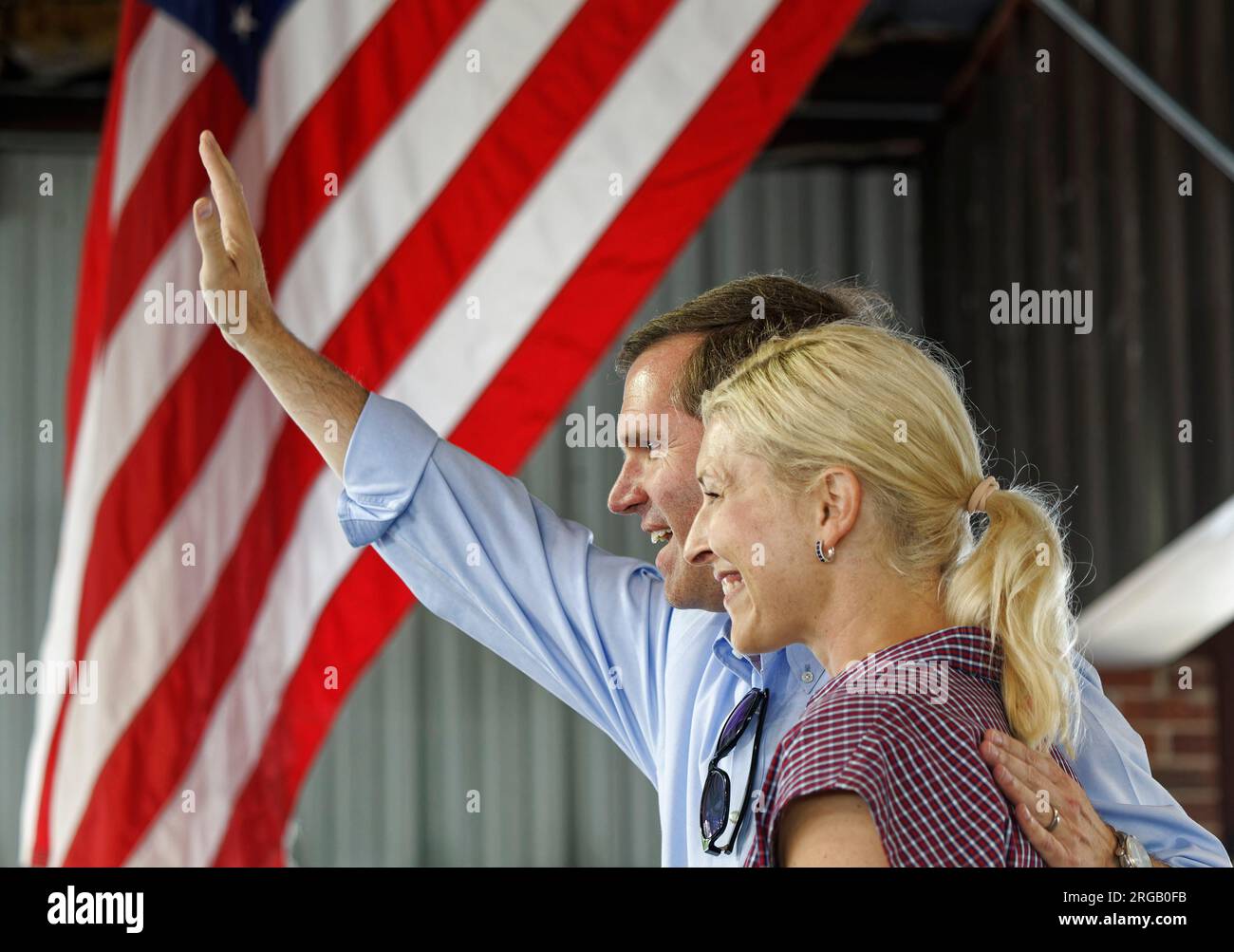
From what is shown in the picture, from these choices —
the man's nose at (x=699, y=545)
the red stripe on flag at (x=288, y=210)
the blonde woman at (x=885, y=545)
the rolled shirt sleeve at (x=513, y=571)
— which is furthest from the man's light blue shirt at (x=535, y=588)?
the red stripe on flag at (x=288, y=210)

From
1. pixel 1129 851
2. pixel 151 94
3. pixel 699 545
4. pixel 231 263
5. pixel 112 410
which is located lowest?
pixel 1129 851

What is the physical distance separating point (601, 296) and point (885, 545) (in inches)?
63.4

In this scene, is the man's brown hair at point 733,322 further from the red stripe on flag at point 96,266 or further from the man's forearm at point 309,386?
the red stripe on flag at point 96,266

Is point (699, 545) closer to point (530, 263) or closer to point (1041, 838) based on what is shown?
point (1041, 838)

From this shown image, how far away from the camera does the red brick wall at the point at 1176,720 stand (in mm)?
3289

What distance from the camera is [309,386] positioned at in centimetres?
174

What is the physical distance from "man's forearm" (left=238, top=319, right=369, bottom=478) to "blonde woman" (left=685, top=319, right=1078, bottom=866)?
22.9 inches

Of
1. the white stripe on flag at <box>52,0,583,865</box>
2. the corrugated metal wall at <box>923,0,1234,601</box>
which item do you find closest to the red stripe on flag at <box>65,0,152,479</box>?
the white stripe on flag at <box>52,0,583,865</box>

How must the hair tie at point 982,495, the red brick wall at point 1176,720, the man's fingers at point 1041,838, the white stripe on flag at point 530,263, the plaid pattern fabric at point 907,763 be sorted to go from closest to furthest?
the plaid pattern fabric at point 907,763 → the man's fingers at point 1041,838 → the hair tie at point 982,495 → the white stripe on flag at point 530,263 → the red brick wall at point 1176,720

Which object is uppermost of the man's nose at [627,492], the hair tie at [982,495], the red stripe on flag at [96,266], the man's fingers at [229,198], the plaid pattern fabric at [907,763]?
the red stripe on flag at [96,266]

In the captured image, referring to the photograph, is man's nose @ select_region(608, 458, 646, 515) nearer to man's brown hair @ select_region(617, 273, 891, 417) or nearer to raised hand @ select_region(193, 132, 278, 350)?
man's brown hair @ select_region(617, 273, 891, 417)

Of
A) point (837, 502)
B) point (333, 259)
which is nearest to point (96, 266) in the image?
point (333, 259)

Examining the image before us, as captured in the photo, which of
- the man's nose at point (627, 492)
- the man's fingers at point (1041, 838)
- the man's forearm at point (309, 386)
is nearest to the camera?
the man's fingers at point (1041, 838)

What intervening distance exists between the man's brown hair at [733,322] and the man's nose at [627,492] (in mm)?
107
